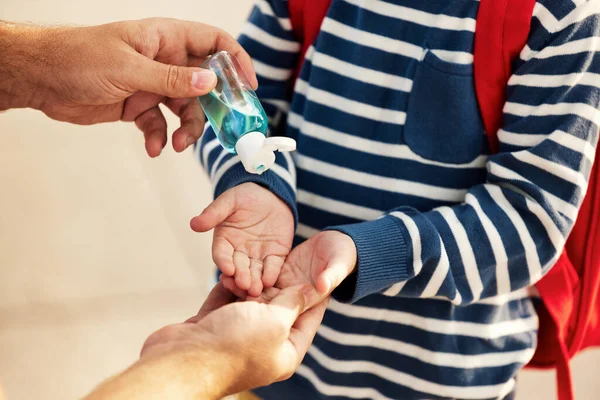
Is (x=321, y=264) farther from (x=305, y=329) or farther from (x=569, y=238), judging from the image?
(x=569, y=238)

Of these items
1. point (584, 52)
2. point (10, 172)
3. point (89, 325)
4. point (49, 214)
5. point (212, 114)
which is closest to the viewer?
point (584, 52)

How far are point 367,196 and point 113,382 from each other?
Answer: 41cm

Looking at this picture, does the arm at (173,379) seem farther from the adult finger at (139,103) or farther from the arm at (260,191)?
the adult finger at (139,103)

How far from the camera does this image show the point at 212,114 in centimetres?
84

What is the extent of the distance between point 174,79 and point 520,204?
1.48 feet

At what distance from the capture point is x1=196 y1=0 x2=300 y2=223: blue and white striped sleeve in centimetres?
86

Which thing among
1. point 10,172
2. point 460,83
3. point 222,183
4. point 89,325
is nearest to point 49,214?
point 10,172

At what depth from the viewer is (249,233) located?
2.72ft

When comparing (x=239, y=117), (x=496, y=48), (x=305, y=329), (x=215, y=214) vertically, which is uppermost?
(x=496, y=48)

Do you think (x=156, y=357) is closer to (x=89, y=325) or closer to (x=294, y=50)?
(x=294, y=50)

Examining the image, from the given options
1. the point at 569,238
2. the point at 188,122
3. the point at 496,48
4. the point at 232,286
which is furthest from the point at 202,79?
the point at 569,238

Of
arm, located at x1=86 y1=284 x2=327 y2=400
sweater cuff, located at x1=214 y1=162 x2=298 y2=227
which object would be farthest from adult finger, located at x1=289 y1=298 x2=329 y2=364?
sweater cuff, located at x1=214 y1=162 x2=298 y2=227

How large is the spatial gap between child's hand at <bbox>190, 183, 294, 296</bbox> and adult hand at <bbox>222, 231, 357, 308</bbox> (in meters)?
0.02

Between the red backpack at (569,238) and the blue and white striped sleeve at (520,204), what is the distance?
0.02 m
